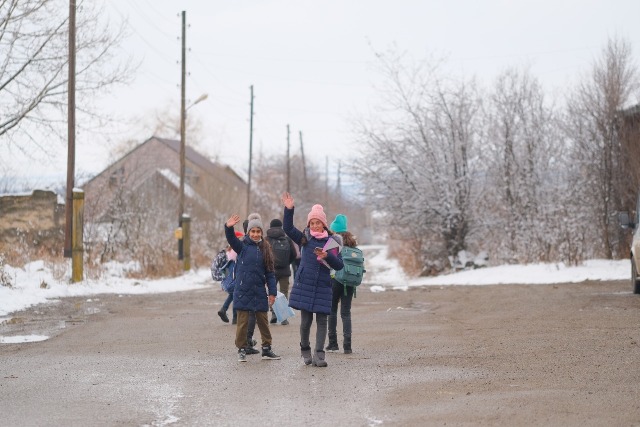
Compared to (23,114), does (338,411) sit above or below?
below

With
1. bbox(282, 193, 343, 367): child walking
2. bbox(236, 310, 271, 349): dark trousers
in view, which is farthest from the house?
bbox(282, 193, 343, 367): child walking

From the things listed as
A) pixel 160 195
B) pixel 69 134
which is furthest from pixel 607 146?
pixel 160 195

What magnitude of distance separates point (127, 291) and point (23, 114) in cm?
826

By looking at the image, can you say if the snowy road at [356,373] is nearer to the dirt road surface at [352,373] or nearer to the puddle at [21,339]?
the dirt road surface at [352,373]

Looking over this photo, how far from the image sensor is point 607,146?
31062 mm

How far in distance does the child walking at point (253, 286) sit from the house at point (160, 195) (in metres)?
22.4

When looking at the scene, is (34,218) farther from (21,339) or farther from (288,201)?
(288,201)

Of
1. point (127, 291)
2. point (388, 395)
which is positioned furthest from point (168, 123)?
point (388, 395)

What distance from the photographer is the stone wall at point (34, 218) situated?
32000 mm

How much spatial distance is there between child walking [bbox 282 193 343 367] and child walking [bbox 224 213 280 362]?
522mm

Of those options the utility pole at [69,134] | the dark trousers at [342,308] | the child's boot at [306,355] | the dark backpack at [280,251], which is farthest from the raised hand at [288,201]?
the utility pole at [69,134]

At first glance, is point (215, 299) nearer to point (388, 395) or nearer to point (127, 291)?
point (127, 291)

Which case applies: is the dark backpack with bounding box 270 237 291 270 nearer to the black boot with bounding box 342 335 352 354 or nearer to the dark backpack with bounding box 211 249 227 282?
the dark backpack with bounding box 211 249 227 282

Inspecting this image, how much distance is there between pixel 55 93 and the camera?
30.4 metres
